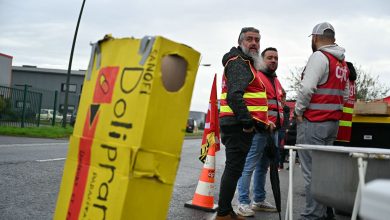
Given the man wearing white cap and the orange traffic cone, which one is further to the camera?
the orange traffic cone

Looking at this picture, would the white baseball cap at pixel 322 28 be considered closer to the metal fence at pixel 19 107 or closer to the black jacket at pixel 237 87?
the black jacket at pixel 237 87

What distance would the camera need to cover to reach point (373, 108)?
5.79 m

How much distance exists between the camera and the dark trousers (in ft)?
14.5

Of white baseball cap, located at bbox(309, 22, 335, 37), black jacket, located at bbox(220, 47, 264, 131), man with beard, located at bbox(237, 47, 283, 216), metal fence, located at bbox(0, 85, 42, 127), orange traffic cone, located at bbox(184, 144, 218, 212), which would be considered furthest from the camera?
metal fence, located at bbox(0, 85, 42, 127)

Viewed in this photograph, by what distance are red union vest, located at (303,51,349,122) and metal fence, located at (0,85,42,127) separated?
796 inches

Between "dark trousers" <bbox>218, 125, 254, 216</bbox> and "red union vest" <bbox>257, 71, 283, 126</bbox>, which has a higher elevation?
"red union vest" <bbox>257, 71, 283, 126</bbox>

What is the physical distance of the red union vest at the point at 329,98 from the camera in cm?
441

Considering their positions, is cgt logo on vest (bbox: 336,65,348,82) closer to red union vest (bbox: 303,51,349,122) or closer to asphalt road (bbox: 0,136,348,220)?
red union vest (bbox: 303,51,349,122)

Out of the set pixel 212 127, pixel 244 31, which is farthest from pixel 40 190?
pixel 244 31

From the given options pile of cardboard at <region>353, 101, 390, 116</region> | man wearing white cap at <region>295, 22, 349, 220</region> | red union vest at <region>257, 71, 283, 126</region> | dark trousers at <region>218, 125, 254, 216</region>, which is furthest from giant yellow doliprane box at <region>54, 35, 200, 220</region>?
pile of cardboard at <region>353, 101, 390, 116</region>

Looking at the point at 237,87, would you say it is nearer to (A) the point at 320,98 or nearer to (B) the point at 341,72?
(A) the point at 320,98

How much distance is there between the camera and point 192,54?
2.24 meters

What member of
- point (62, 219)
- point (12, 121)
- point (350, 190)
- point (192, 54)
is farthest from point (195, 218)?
point (12, 121)

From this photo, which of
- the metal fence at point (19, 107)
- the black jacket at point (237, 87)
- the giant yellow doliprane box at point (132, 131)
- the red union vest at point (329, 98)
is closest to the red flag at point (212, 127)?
the black jacket at point (237, 87)
